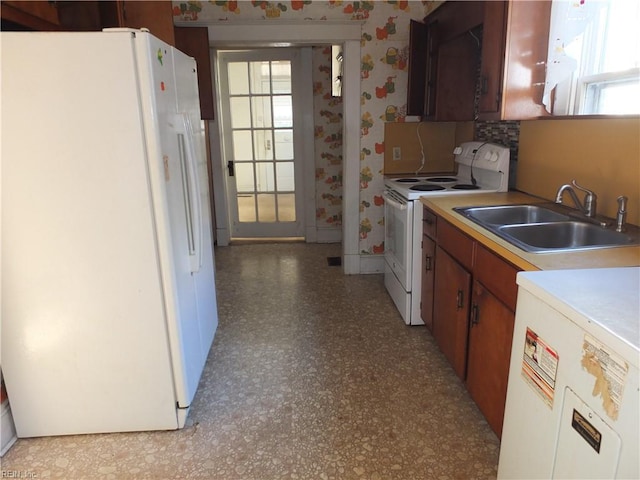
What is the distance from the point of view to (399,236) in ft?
9.95

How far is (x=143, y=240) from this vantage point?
5.74 feet

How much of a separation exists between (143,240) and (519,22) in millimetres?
2029

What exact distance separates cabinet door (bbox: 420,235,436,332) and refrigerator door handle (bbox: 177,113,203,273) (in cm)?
130

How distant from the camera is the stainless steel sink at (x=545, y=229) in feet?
5.74

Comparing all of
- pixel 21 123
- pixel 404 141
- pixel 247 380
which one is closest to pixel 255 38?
pixel 404 141

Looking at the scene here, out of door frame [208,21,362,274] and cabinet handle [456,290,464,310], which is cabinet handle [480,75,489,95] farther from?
door frame [208,21,362,274]

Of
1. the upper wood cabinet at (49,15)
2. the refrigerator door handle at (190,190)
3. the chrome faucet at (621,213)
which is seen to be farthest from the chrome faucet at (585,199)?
the upper wood cabinet at (49,15)

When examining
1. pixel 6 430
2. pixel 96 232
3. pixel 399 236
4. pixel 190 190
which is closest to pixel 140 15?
pixel 190 190

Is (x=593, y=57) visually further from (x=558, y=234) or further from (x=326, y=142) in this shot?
(x=326, y=142)

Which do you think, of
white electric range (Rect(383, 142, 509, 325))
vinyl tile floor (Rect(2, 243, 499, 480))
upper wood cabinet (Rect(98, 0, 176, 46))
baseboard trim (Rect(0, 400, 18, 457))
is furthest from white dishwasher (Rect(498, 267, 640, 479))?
upper wood cabinet (Rect(98, 0, 176, 46))

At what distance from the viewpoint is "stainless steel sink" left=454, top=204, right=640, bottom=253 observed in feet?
5.74

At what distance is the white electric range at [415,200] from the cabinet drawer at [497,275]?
90 cm

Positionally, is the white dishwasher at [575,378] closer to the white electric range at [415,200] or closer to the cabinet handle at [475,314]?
the cabinet handle at [475,314]

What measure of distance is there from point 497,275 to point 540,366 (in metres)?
0.53
